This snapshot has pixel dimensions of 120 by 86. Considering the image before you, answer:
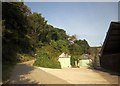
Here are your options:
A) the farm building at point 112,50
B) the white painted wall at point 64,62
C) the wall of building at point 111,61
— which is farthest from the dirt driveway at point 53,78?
the white painted wall at point 64,62

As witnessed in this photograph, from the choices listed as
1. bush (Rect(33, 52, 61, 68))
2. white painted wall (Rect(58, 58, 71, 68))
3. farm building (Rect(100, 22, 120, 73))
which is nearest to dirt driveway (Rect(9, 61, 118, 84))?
farm building (Rect(100, 22, 120, 73))

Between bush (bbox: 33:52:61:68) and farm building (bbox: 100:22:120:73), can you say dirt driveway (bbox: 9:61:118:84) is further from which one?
bush (bbox: 33:52:61:68)

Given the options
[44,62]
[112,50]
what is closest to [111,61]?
[112,50]

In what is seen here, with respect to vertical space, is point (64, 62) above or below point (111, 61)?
above

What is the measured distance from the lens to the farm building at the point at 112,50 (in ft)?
60.0

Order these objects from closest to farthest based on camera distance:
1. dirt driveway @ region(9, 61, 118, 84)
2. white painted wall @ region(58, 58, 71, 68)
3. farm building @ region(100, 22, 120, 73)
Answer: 1. dirt driveway @ region(9, 61, 118, 84)
2. farm building @ region(100, 22, 120, 73)
3. white painted wall @ region(58, 58, 71, 68)

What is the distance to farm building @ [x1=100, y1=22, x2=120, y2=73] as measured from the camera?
720 inches

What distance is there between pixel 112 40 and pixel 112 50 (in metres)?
2.17

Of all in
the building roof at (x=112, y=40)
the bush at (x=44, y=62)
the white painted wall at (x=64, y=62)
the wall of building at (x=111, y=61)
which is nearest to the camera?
the building roof at (x=112, y=40)

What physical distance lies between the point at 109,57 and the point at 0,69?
9.91 meters

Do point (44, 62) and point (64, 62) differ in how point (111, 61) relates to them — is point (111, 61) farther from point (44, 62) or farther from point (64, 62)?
point (64, 62)

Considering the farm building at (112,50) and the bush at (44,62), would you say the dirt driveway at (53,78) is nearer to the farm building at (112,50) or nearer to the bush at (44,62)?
the farm building at (112,50)

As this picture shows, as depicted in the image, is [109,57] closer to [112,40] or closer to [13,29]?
[112,40]

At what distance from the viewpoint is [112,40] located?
19.4m
